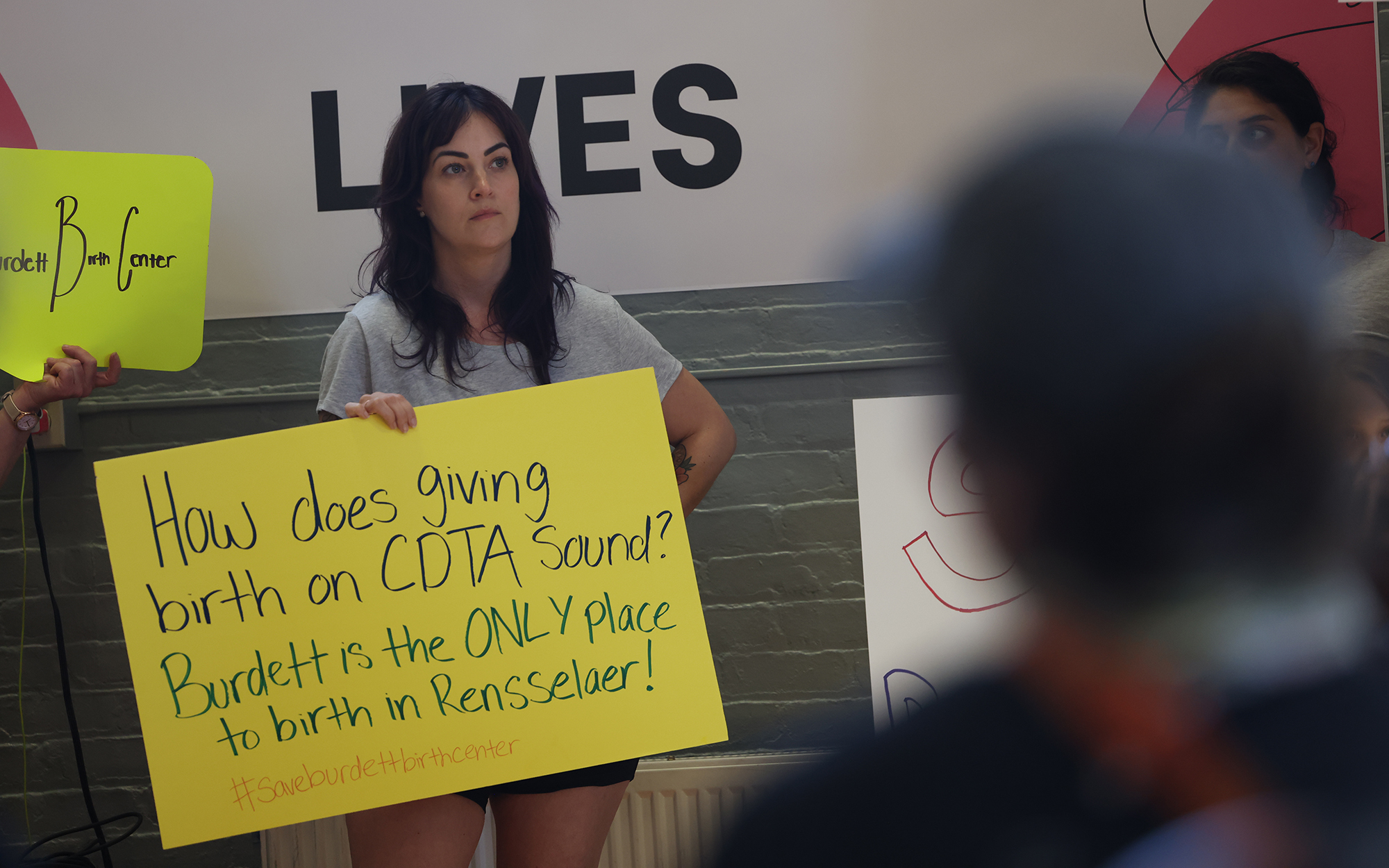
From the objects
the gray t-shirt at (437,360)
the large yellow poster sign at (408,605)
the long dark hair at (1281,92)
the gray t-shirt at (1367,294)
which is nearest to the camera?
the gray t-shirt at (1367,294)

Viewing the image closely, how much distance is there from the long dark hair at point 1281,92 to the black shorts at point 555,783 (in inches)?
64.4

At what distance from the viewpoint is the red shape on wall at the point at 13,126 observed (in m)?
1.92

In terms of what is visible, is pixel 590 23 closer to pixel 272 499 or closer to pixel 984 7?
pixel 984 7

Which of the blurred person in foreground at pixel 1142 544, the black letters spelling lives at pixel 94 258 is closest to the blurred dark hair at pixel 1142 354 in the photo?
the blurred person in foreground at pixel 1142 544

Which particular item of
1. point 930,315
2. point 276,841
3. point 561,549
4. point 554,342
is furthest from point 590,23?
point 930,315

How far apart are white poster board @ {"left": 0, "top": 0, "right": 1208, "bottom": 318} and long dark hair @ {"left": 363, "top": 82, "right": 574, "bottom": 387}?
54cm

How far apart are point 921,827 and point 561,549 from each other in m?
0.98

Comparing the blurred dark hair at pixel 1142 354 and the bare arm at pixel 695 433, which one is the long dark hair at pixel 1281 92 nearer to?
the bare arm at pixel 695 433

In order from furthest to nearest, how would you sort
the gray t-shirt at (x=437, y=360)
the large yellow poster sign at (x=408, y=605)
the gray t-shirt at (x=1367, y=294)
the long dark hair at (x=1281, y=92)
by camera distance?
the long dark hair at (x=1281, y=92) < the gray t-shirt at (x=437, y=360) < the large yellow poster sign at (x=408, y=605) < the gray t-shirt at (x=1367, y=294)

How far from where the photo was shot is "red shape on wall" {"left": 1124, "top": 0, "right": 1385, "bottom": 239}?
1922 millimetres

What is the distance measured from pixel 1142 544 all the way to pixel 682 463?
120 cm

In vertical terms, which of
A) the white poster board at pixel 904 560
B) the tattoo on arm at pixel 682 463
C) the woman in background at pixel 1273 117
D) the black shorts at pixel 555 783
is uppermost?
the woman in background at pixel 1273 117

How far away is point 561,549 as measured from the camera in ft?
4.06

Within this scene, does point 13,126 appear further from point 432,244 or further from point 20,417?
point 432,244
